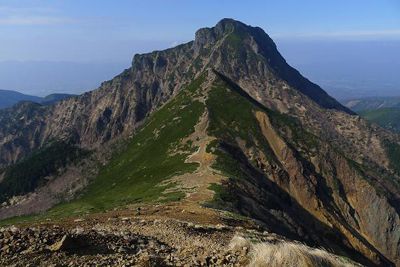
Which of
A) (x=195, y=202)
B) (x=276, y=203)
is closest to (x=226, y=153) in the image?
(x=276, y=203)

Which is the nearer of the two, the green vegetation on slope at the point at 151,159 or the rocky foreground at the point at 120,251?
the rocky foreground at the point at 120,251

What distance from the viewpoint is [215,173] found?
9794 cm

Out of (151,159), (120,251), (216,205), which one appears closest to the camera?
(120,251)

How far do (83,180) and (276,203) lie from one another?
10705cm

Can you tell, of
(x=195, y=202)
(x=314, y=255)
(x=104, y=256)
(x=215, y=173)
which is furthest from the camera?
(x=215, y=173)

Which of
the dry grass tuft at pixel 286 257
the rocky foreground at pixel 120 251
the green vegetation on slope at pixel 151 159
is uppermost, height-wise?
the dry grass tuft at pixel 286 257

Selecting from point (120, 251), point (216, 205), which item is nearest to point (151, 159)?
point (216, 205)

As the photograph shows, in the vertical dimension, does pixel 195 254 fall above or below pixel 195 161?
above

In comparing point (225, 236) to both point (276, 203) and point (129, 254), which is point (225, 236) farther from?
point (276, 203)

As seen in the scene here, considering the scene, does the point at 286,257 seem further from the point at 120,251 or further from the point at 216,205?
the point at 216,205

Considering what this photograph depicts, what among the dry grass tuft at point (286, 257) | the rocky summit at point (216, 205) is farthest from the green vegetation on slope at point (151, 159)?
the dry grass tuft at point (286, 257)

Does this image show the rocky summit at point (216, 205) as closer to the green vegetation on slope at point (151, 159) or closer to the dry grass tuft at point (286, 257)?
the dry grass tuft at point (286, 257)

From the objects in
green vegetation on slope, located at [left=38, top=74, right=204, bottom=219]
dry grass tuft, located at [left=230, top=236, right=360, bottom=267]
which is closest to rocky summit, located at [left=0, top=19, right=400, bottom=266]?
dry grass tuft, located at [left=230, top=236, right=360, bottom=267]

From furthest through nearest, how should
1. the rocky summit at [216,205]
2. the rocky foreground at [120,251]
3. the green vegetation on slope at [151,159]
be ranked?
1. the green vegetation on slope at [151,159]
2. the rocky summit at [216,205]
3. the rocky foreground at [120,251]
